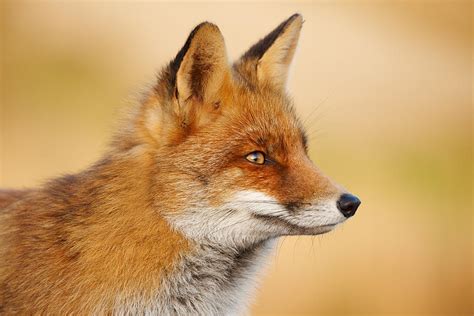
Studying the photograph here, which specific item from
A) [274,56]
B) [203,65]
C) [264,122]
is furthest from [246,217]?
[274,56]

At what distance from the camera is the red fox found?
496cm

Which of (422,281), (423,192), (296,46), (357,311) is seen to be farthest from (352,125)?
(296,46)

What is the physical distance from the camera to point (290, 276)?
1067 centimetres

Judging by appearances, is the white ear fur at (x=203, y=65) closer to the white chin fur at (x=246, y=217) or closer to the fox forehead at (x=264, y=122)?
the fox forehead at (x=264, y=122)

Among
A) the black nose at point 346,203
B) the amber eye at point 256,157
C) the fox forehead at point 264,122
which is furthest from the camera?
the fox forehead at point 264,122

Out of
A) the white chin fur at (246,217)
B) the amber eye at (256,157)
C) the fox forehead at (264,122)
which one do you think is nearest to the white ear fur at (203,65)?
the fox forehead at (264,122)

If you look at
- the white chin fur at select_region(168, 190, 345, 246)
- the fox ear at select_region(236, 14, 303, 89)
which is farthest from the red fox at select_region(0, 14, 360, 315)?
the fox ear at select_region(236, 14, 303, 89)

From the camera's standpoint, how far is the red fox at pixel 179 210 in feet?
16.3

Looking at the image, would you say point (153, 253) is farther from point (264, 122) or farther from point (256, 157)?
point (264, 122)

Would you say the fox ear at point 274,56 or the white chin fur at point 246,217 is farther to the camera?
the fox ear at point 274,56

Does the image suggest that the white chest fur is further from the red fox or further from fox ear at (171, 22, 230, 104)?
fox ear at (171, 22, 230, 104)

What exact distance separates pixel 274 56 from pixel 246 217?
1531 mm

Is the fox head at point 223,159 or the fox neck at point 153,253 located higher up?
the fox head at point 223,159

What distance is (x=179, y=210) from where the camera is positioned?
497 cm
